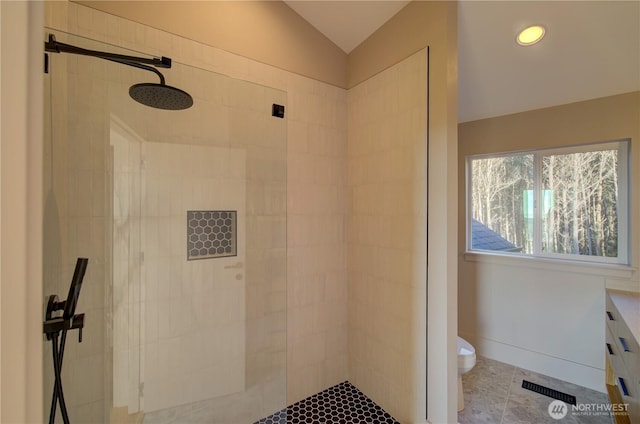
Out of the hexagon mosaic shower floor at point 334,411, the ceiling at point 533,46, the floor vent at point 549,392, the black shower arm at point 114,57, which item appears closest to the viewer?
the black shower arm at point 114,57

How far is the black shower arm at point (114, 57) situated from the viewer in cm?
111

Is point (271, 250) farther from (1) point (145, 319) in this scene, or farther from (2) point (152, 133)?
(2) point (152, 133)

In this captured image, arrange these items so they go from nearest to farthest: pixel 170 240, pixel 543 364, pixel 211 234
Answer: pixel 170 240 < pixel 211 234 < pixel 543 364

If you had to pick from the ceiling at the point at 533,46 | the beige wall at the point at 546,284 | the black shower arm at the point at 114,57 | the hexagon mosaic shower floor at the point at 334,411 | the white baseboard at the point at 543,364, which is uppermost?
the ceiling at the point at 533,46

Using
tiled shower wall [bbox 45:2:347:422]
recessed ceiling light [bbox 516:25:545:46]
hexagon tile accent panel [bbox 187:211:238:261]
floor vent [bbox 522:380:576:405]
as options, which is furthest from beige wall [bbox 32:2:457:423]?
floor vent [bbox 522:380:576:405]

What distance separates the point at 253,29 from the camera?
177cm

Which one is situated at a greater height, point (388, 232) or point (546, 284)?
point (388, 232)

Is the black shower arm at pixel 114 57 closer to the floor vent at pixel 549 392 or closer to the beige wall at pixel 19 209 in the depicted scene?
the beige wall at pixel 19 209

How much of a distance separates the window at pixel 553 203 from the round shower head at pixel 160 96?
8.26ft

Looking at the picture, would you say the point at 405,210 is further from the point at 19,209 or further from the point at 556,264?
the point at 19,209

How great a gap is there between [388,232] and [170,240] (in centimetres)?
134

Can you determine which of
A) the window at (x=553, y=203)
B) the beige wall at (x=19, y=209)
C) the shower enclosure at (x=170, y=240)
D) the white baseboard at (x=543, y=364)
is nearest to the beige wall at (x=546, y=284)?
the white baseboard at (x=543, y=364)

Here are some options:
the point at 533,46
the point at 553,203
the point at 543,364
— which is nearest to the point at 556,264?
the point at 553,203

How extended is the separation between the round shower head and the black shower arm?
8 centimetres
